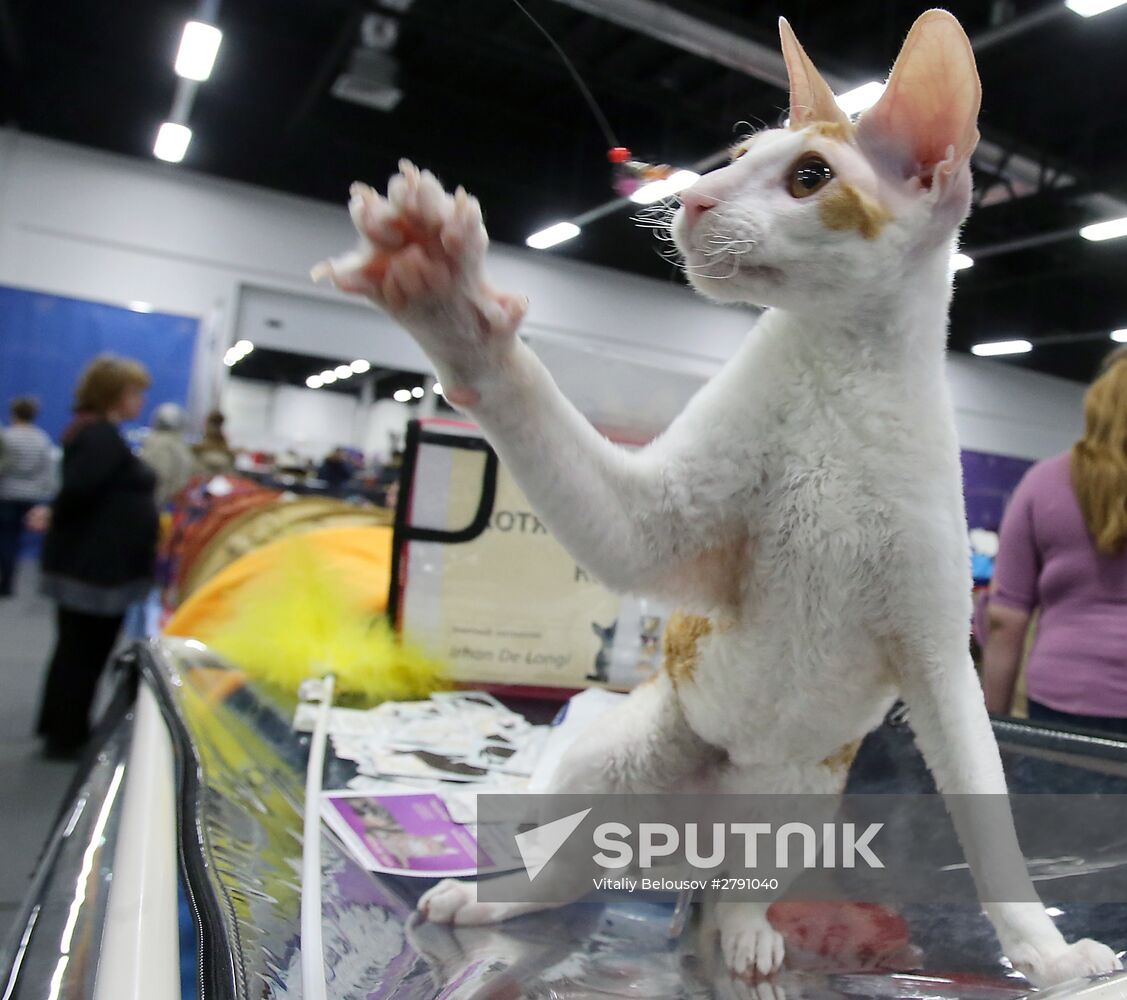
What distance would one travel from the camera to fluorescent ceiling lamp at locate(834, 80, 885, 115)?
42 centimetres

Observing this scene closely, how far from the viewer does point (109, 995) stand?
400 millimetres

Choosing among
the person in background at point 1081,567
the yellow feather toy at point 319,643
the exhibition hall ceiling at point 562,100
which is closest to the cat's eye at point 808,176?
the exhibition hall ceiling at point 562,100

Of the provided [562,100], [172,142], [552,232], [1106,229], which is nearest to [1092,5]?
[562,100]

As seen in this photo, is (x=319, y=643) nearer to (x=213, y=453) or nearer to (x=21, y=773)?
(x=21, y=773)

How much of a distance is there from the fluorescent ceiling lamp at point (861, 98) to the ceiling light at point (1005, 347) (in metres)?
5.20

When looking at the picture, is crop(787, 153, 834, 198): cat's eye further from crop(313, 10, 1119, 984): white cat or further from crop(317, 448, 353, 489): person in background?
crop(317, 448, 353, 489): person in background

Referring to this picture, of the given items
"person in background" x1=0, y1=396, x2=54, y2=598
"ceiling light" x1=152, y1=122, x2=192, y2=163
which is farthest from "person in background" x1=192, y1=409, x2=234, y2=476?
"ceiling light" x1=152, y1=122, x2=192, y2=163

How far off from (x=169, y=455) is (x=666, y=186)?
4.39 metres

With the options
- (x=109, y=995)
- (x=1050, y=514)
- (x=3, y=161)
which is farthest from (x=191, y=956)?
(x=3, y=161)

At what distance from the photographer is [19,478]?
447 cm

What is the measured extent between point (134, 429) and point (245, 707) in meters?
5.67

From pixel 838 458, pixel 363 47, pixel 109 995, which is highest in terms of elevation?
pixel 363 47

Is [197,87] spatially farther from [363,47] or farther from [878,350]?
[878,350]

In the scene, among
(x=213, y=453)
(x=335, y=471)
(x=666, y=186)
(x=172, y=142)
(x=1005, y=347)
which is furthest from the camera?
(x=1005, y=347)
